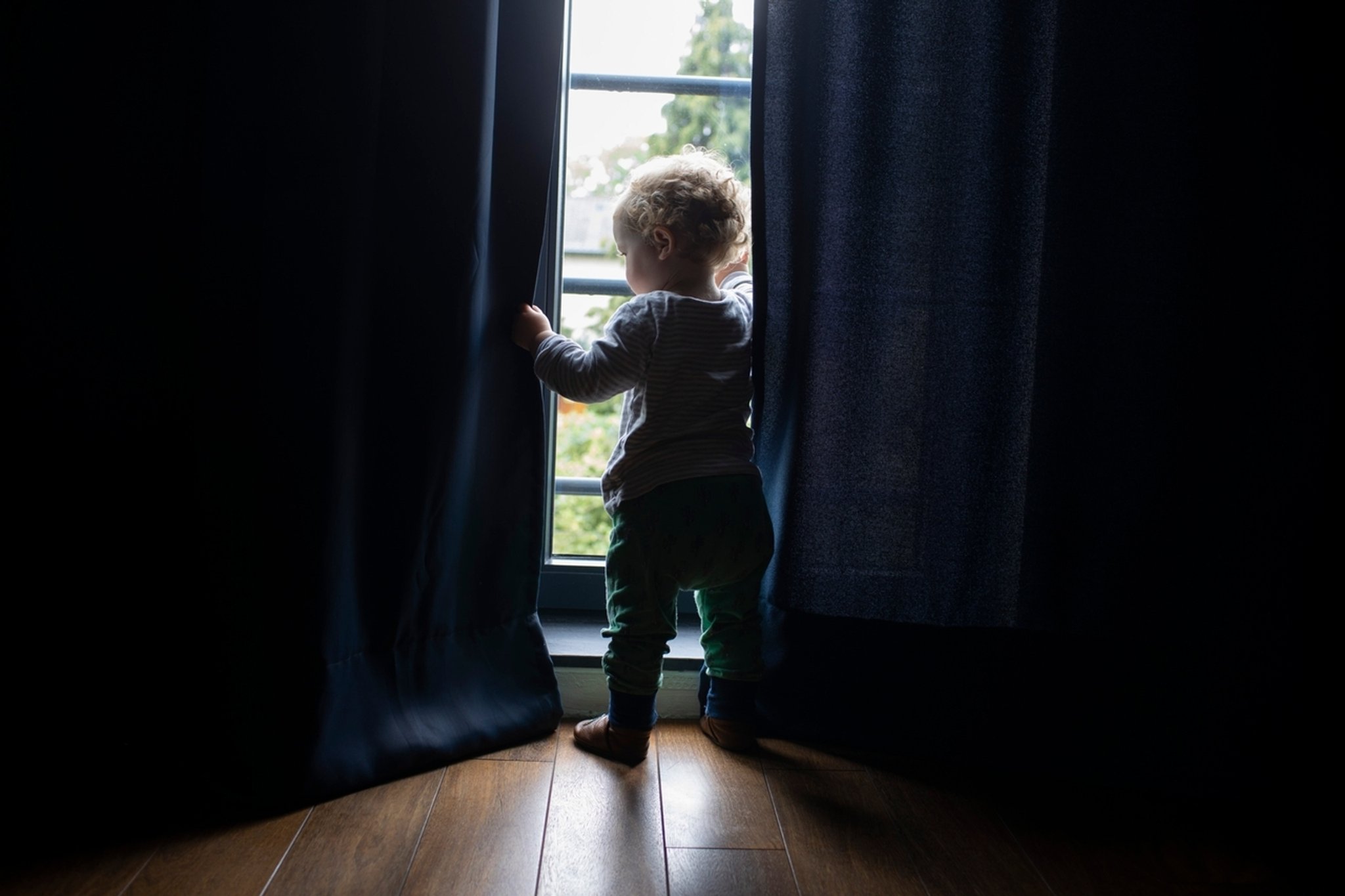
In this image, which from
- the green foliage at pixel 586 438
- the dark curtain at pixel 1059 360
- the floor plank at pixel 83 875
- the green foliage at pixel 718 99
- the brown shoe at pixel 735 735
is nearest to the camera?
the floor plank at pixel 83 875

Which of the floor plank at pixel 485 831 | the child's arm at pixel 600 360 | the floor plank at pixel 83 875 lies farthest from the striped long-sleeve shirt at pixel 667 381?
the floor plank at pixel 83 875

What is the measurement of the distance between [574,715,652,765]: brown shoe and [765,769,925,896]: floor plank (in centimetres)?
19

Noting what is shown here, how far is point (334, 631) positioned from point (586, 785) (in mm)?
407

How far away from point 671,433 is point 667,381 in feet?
0.25

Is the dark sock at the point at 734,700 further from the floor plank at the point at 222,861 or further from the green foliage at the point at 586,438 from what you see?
Result: the floor plank at the point at 222,861

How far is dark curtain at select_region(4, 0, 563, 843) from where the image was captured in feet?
4.02

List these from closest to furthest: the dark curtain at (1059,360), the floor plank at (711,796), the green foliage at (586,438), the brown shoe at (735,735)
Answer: the floor plank at (711,796)
the dark curtain at (1059,360)
the brown shoe at (735,735)
the green foliage at (586,438)

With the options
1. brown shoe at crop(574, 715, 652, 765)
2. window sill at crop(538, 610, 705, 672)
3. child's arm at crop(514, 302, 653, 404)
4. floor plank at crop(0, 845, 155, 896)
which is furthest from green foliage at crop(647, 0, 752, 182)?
floor plank at crop(0, 845, 155, 896)

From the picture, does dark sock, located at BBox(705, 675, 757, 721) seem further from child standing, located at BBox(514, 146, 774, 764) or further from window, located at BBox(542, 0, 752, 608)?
window, located at BBox(542, 0, 752, 608)

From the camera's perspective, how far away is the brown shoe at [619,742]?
142cm

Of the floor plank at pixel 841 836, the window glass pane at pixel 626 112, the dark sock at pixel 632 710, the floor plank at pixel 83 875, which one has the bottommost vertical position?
the floor plank at pixel 83 875

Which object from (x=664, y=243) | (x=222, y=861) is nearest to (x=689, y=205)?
(x=664, y=243)

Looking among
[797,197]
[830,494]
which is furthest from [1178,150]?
[830,494]

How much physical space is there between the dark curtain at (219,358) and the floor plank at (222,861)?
5 centimetres
